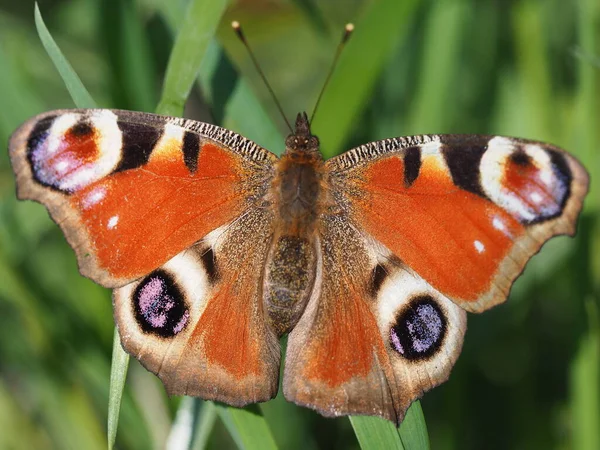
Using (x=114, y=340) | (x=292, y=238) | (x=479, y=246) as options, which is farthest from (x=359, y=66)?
(x=114, y=340)

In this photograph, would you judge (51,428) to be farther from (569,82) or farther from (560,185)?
(569,82)

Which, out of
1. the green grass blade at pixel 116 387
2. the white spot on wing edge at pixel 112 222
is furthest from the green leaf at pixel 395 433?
the white spot on wing edge at pixel 112 222

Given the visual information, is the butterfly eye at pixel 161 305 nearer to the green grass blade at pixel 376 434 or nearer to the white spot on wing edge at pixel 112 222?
the white spot on wing edge at pixel 112 222

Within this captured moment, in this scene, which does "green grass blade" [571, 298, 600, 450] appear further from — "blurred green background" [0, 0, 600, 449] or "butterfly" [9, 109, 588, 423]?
"butterfly" [9, 109, 588, 423]

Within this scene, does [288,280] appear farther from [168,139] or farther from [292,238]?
[168,139]

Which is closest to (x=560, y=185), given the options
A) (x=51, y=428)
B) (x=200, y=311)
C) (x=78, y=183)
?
(x=200, y=311)

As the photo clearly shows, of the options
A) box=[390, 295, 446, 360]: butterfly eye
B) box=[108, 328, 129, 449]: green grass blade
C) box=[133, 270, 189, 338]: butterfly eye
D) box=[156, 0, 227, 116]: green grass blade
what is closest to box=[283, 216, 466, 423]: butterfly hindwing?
box=[390, 295, 446, 360]: butterfly eye
